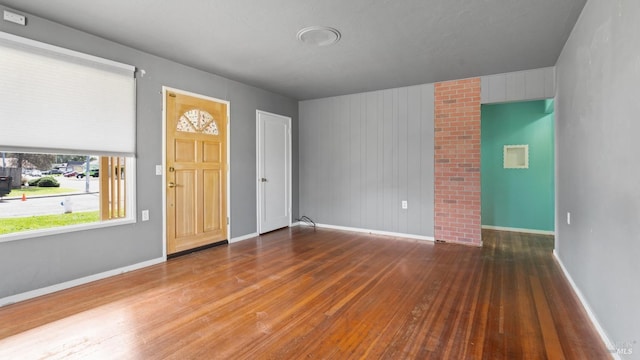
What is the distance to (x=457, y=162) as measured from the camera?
4672mm

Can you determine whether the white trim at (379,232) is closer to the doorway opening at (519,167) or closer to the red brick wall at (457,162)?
the red brick wall at (457,162)

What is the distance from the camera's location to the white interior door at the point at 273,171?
5.27 metres

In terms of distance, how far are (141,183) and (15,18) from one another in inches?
69.5

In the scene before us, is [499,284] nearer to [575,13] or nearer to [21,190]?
[575,13]

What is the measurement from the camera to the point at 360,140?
5527mm

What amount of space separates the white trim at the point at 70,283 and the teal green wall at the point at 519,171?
18.7 ft

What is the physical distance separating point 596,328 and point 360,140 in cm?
400

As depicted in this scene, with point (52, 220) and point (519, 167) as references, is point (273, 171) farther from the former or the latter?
point (519, 167)

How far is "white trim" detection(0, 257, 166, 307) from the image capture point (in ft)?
8.48

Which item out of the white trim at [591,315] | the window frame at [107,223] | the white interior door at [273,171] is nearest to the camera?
the white trim at [591,315]

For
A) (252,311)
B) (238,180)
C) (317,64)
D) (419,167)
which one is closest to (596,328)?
(252,311)

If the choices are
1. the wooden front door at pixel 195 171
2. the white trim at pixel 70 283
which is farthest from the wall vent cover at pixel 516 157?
the white trim at pixel 70 283

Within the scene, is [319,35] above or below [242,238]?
above

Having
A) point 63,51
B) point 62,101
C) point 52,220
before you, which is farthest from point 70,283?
point 63,51
